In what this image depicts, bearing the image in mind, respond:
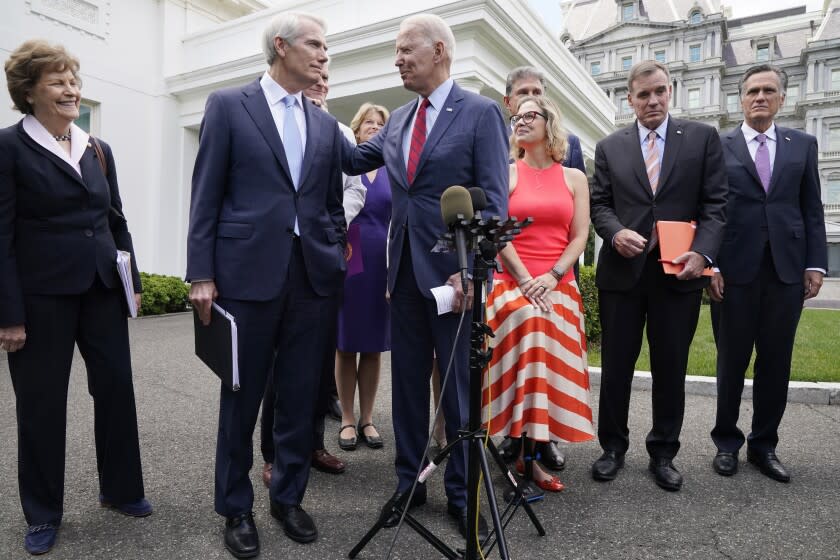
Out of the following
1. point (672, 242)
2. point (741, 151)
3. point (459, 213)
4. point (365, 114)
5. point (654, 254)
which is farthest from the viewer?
point (365, 114)

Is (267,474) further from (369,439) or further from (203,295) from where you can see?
(203,295)

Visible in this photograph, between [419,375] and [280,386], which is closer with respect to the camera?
[280,386]

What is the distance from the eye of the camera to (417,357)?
285 centimetres

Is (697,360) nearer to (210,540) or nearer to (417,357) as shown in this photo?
(417,357)

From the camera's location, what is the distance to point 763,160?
3.58 metres

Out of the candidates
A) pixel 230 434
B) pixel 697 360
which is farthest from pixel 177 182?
pixel 230 434

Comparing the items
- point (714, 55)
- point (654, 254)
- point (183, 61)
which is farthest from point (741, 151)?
point (714, 55)

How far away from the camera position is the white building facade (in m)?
11.3

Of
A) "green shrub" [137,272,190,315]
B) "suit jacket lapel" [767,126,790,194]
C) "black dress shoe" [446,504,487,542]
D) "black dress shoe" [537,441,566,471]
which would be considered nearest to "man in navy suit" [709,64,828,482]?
"suit jacket lapel" [767,126,790,194]

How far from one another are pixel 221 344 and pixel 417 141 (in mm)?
1287

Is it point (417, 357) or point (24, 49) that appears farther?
point (417, 357)

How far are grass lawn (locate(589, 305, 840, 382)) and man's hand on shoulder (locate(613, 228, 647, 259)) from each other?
3.44m

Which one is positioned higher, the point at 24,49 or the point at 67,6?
the point at 67,6

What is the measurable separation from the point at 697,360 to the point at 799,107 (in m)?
50.1
